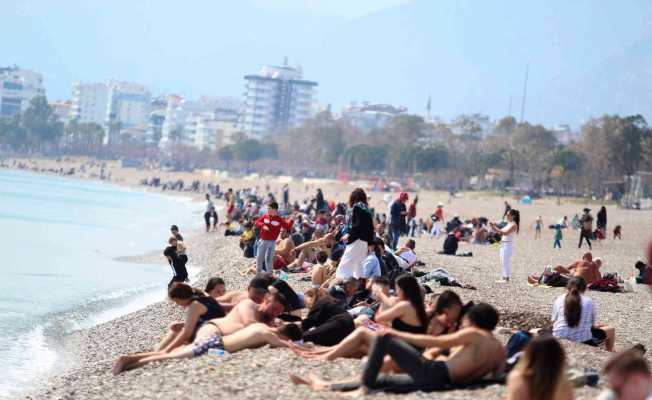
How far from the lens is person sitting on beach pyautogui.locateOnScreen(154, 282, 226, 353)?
9492mm

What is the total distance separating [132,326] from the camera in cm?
1520

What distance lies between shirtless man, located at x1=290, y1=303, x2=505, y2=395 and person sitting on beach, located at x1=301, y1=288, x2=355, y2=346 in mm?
1821

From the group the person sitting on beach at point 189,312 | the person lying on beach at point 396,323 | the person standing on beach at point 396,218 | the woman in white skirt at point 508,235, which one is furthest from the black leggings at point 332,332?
the person standing on beach at point 396,218

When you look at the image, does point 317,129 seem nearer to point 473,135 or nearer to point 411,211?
point 473,135

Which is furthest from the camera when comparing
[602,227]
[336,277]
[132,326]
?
[602,227]

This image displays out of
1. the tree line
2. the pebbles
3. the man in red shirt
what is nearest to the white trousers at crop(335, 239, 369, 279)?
the pebbles

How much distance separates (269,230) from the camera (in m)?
15.6

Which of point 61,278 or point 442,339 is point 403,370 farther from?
point 61,278

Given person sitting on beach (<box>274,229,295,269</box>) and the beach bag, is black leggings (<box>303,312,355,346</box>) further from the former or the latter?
the beach bag

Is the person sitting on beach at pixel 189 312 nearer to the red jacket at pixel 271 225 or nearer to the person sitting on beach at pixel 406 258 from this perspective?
the red jacket at pixel 271 225

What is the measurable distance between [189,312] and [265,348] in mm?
737

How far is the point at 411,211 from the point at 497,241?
467cm

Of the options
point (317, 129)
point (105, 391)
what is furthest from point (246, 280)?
point (317, 129)

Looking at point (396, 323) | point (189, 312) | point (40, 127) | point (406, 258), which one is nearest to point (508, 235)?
point (406, 258)
